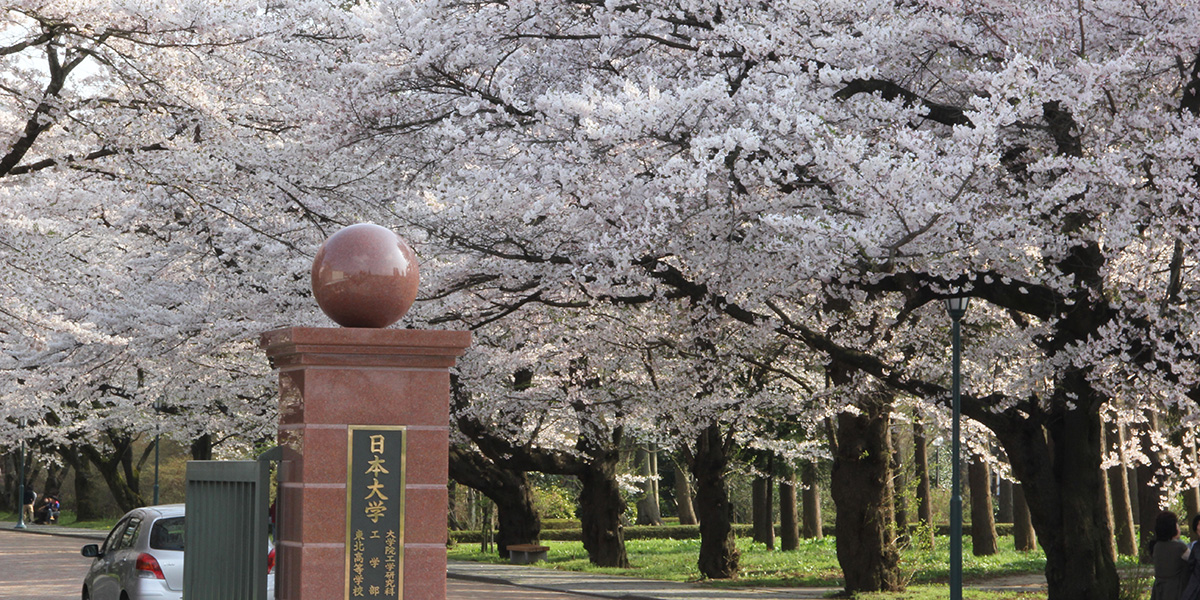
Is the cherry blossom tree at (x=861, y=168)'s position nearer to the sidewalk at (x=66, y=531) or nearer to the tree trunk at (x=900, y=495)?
the tree trunk at (x=900, y=495)

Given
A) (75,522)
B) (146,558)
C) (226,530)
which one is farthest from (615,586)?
(75,522)

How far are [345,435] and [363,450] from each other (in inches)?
4.4

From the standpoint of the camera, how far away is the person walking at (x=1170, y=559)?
11547 mm

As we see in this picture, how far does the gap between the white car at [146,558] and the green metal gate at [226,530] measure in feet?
16.8

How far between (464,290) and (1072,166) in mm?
7736

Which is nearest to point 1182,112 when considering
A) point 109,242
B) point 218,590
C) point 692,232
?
point 692,232

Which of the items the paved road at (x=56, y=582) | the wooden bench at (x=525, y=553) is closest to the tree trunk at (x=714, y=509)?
the paved road at (x=56, y=582)

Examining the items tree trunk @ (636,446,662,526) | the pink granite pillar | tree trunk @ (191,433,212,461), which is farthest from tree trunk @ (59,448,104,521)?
the pink granite pillar

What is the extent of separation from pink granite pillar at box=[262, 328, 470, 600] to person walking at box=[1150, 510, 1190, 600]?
8334 millimetres

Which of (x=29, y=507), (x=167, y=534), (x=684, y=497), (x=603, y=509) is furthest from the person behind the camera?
(x=29, y=507)

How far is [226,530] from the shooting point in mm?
6156

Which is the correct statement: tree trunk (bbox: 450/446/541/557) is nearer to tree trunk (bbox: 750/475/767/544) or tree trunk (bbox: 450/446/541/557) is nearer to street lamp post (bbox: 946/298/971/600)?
tree trunk (bbox: 750/475/767/544)

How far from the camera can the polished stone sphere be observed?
19.4 feet

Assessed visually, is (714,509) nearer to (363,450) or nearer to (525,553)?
(525,553)
